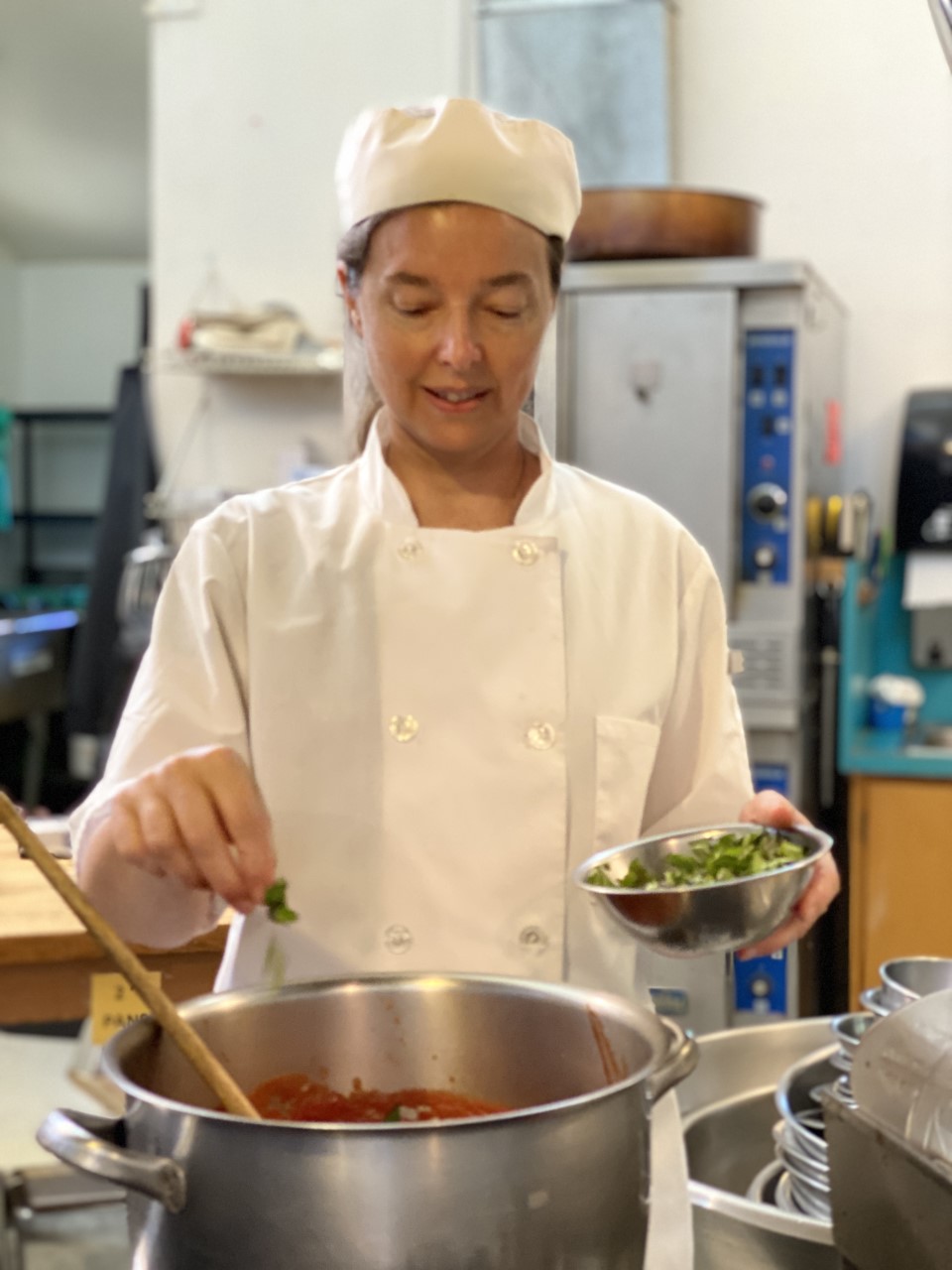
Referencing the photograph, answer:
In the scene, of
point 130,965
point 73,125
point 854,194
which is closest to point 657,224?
point 854,194

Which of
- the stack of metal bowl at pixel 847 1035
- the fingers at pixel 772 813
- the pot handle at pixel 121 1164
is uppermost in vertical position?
the fingers at pixel 772 813

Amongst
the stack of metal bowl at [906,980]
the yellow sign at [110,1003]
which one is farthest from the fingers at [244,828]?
the yellow sign at [110,1003]

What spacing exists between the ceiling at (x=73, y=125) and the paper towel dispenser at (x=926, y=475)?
2784 mm

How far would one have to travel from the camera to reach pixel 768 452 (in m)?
3.08

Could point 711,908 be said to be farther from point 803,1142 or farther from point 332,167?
point 332,167

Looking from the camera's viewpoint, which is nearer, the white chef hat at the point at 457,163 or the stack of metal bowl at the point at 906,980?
the white chef hat at the point at 457,163

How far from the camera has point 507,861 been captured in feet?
3.85

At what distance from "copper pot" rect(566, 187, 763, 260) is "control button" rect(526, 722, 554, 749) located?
83.8 inches

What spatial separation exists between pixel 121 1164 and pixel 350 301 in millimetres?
724

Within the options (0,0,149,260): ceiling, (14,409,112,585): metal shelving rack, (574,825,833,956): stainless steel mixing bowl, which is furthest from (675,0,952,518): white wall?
(14,409,112,585): metal shelving rack

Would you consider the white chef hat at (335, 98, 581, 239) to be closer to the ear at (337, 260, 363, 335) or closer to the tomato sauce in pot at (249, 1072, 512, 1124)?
the ear at (337, 260, 363, 335)

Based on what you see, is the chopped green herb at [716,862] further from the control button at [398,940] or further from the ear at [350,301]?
the ear at [350,301]

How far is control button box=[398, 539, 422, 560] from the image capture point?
1.21 meters

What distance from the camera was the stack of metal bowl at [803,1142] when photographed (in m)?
1.16
